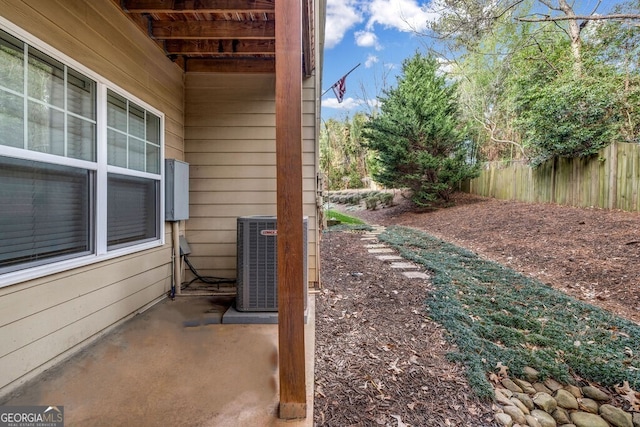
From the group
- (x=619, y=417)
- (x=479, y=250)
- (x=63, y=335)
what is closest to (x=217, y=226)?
(x=63, y=335)

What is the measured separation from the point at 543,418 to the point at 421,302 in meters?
1.43

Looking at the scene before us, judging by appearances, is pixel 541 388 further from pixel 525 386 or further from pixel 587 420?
pixel 587 420

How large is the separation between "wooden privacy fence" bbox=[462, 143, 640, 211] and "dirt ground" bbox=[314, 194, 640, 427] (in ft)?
1.12

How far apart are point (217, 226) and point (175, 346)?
5.26 ft

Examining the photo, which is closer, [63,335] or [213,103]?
[63,335]

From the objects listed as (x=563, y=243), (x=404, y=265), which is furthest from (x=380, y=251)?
(x=563, y=243)

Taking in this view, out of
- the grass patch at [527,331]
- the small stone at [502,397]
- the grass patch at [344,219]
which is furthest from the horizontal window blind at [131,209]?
the grass patch at [344,219]

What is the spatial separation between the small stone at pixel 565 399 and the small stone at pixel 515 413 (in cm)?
34

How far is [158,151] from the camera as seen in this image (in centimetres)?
311

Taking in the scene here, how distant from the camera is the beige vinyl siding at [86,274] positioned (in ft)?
5.68

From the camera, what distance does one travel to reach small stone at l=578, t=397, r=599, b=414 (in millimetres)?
1860

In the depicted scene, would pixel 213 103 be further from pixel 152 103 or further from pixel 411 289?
pixel 411 289

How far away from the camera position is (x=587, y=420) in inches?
70.7

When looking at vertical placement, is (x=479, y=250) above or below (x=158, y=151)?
below
